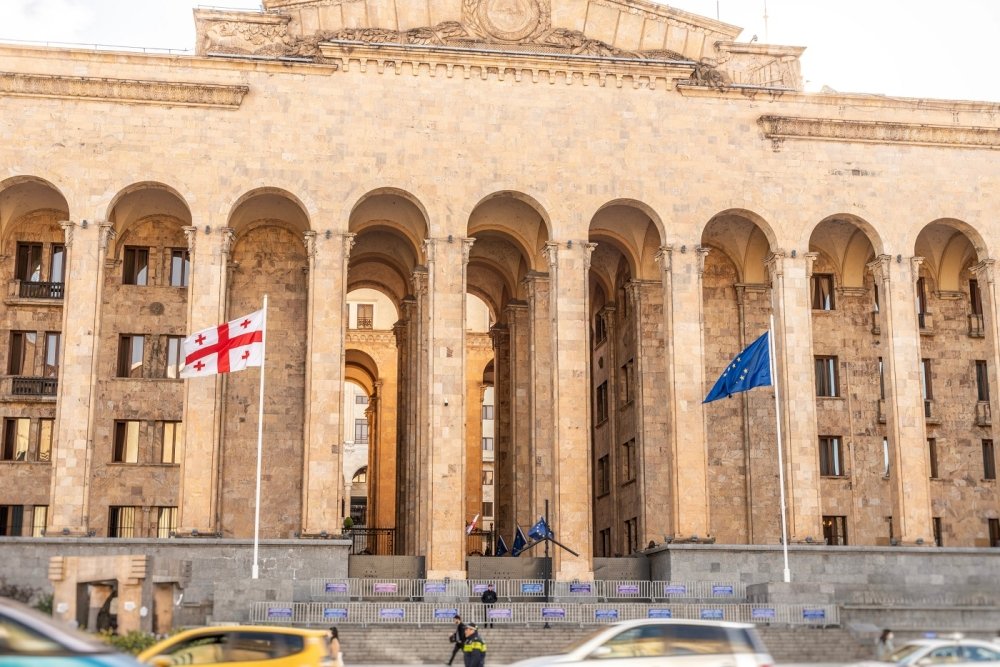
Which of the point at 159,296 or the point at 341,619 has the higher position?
the point at 159,296

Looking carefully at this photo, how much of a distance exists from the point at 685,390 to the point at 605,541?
41.4 ft

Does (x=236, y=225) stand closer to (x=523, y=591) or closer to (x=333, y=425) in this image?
(x=333, y=425)

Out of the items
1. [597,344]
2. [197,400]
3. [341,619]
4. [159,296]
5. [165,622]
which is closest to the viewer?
[165,622]

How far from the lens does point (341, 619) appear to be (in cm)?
3072

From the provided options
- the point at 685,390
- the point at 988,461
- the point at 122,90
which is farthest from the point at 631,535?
the point at 122,90

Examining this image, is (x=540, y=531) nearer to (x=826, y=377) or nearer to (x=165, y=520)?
(x=165, y=520)

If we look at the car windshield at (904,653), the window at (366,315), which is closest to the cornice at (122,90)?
the window at (366,315)

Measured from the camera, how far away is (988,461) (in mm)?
45469

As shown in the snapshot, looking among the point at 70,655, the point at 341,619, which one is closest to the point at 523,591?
the point at 341,619

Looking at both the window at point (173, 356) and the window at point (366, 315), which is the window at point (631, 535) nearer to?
the window at point (173, 356)

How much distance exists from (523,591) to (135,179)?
1764 cm

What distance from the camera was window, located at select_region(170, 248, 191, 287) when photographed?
4297 centimetres

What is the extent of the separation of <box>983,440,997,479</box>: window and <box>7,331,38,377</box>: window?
3455cm

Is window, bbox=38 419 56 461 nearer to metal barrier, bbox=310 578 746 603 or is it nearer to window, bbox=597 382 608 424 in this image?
metal barrier, bbox=310 578 746 603
